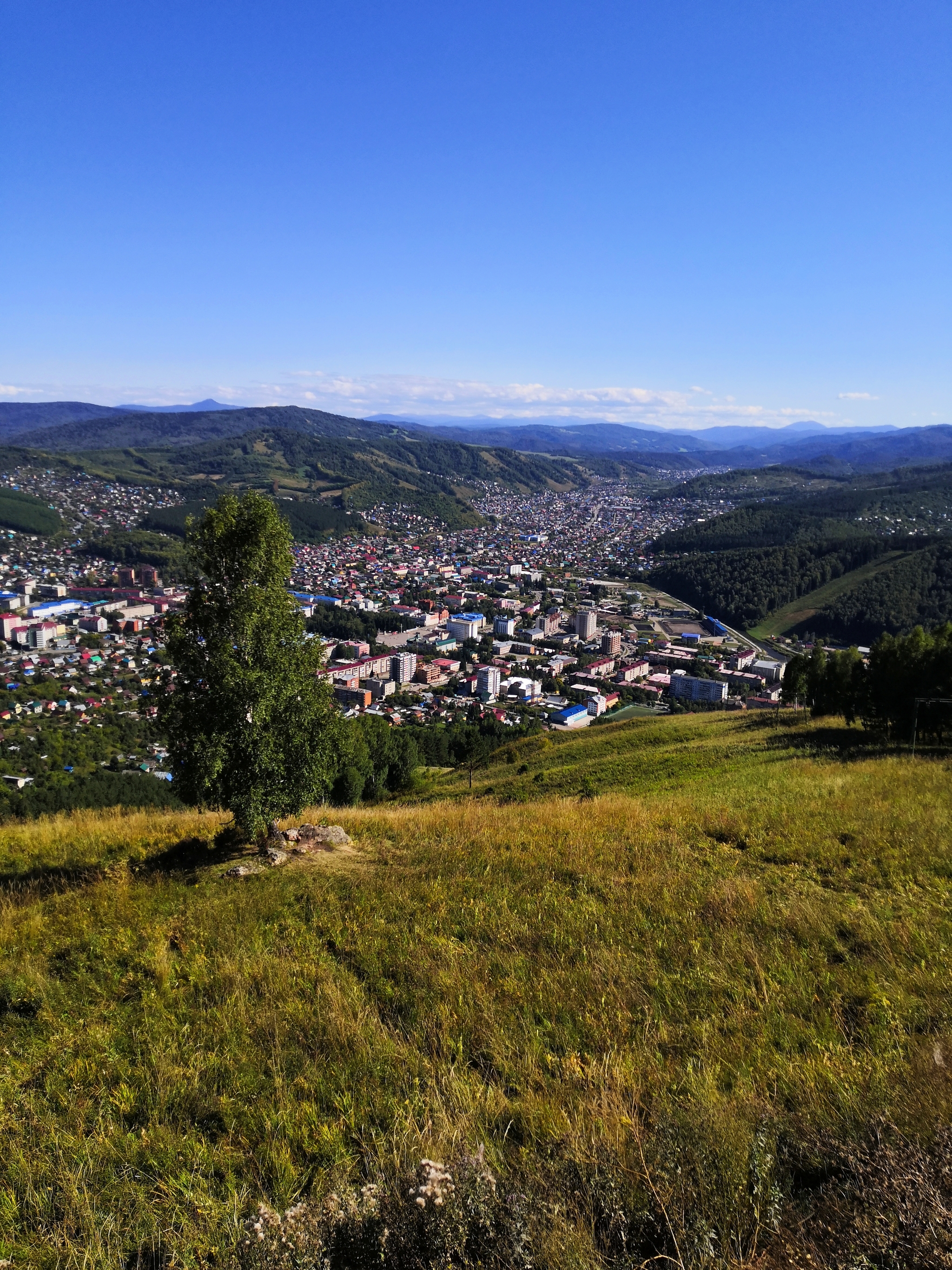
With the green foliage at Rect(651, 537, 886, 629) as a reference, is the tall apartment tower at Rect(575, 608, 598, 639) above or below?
below

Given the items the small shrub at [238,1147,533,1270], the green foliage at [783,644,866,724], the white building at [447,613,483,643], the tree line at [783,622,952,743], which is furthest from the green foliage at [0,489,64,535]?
the small shrub at [238,1147,533,1270]

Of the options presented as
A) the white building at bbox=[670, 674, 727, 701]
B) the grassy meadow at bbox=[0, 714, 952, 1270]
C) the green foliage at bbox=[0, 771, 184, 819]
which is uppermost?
the grassy meadow at bbox=[0, 714, 952, 1270]

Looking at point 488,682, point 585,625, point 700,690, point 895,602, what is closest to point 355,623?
point 488,682

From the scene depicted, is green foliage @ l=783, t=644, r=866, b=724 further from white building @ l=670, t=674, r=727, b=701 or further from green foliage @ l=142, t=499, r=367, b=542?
green foliage @ l=142, t=499, r=367, b=542

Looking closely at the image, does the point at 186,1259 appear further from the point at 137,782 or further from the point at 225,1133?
the point at 137,782

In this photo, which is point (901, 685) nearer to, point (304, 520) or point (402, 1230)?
point (402, 1230)

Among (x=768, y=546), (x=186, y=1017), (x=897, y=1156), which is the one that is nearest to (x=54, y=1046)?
(x=186, y=1017)

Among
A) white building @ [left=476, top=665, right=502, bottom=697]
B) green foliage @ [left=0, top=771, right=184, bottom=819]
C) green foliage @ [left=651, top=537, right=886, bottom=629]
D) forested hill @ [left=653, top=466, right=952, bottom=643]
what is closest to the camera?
green foliage @ [left=0, top=771, right=184, bottom=819]
